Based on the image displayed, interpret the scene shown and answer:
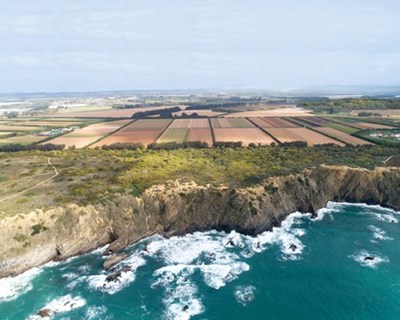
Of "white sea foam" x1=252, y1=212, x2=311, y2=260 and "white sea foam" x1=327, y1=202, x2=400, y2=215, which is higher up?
"white sea foam" x1=327, y1=202, x2=400, y2=215

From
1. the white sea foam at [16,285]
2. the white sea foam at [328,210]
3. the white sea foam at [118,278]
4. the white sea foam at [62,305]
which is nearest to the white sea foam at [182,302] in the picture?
the white sea foam at [118,278]

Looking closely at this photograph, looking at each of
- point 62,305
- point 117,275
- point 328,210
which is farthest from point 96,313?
point 328,210

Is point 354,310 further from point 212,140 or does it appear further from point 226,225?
point 212,140

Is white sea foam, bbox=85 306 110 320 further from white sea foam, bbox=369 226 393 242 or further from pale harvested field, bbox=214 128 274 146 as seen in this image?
pale harvested field, bbox=214 128 274 146

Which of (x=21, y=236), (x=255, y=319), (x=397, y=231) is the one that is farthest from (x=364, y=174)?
(x=21, y=236)

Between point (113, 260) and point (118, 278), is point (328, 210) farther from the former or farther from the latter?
point (118, 278)

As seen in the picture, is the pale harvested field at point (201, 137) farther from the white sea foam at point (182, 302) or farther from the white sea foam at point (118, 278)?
the white sea foam at point (182, 302)

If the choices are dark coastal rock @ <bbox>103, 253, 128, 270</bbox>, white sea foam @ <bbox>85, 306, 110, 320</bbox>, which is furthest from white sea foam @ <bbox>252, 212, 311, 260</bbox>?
white sea foam @ <bbox>85, 306, 110, 320</bbox>
